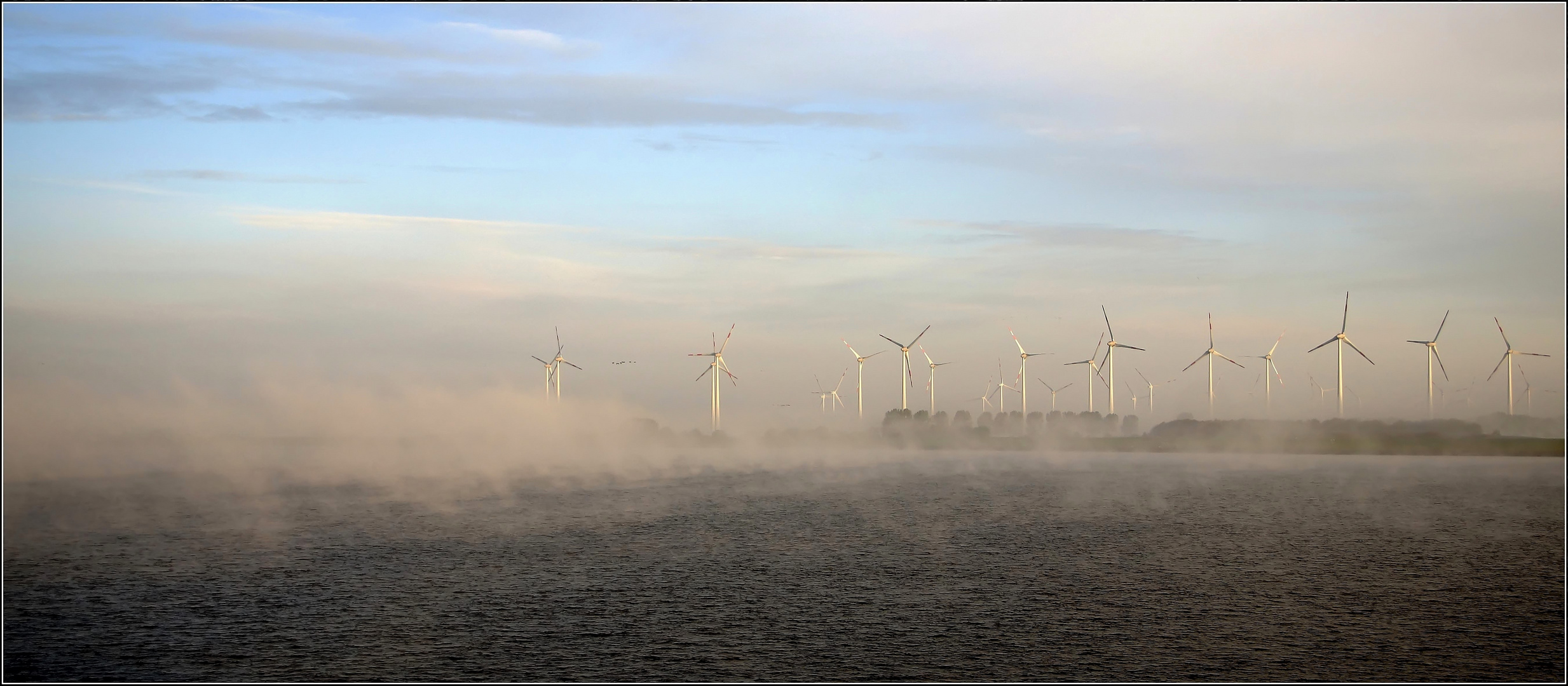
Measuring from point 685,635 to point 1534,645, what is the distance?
28194 mm

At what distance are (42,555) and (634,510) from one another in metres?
43.4

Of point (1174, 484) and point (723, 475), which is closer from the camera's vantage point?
point (1174, 484)

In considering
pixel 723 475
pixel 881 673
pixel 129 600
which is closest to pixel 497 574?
pixel 129 600

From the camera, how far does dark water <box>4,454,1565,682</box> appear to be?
33312 millimetres

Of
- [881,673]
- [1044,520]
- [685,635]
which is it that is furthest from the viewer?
[1044,520]

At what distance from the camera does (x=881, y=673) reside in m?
32.0

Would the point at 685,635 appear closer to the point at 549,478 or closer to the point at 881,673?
the point at 881,673

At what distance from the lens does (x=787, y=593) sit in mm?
45062

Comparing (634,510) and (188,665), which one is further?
(634,510)

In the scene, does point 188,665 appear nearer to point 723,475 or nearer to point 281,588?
point 281,588

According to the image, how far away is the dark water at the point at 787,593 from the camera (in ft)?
109

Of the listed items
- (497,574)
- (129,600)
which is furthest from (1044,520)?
(129,600)

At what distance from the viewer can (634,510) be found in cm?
9244

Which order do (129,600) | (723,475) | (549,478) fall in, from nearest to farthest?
(129,600) → (549,478) → (723,475)
